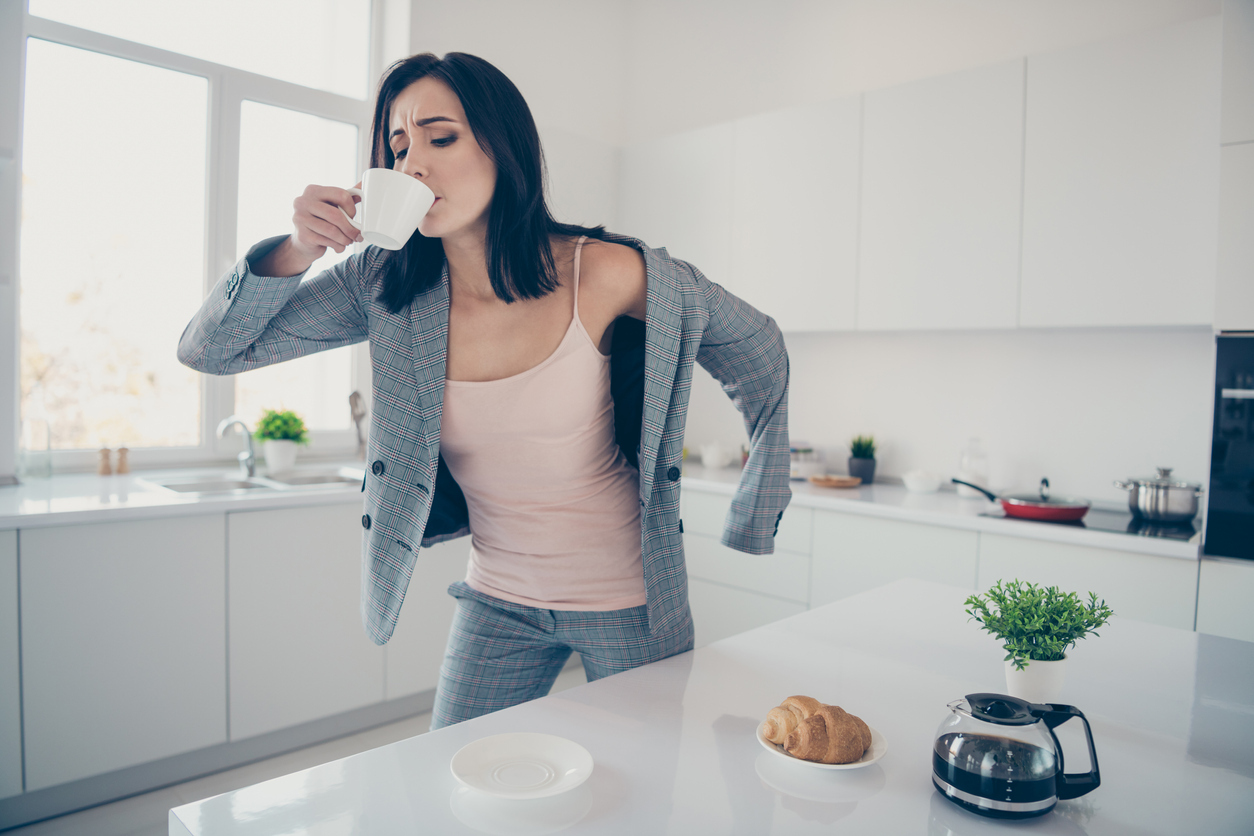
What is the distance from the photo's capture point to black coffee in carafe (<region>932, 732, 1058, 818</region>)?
689 millimetres

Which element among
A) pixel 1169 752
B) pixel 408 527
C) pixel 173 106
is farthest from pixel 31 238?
pixel 1169 752

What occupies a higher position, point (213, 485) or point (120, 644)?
point (213, 485)

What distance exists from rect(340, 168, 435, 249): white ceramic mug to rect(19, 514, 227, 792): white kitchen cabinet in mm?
1611

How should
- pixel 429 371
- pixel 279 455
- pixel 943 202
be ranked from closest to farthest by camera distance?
1. pixel 429 371
2. pixel 943 202
3. pixel 279 455

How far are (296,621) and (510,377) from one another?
162cm

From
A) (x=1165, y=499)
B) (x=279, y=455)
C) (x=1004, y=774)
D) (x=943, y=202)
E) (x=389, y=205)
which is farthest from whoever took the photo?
(x=279, y=455)

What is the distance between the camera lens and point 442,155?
1.11 meters

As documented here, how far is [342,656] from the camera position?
2529mm

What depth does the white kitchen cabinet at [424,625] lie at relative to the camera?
8.77ft

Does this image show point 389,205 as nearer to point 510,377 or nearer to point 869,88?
point 510,377

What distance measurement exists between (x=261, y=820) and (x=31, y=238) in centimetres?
260

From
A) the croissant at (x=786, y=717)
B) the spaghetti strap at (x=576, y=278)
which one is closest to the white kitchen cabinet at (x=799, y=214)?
the spaghetti strap at (x=576, y=278)

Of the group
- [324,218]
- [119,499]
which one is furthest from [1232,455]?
[119,499]

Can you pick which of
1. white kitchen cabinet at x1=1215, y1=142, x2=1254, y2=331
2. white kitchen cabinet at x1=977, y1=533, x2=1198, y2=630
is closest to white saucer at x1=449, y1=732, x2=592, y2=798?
white kitchen cabinet at x1=977, y1=533, x2=1198, y2=630
